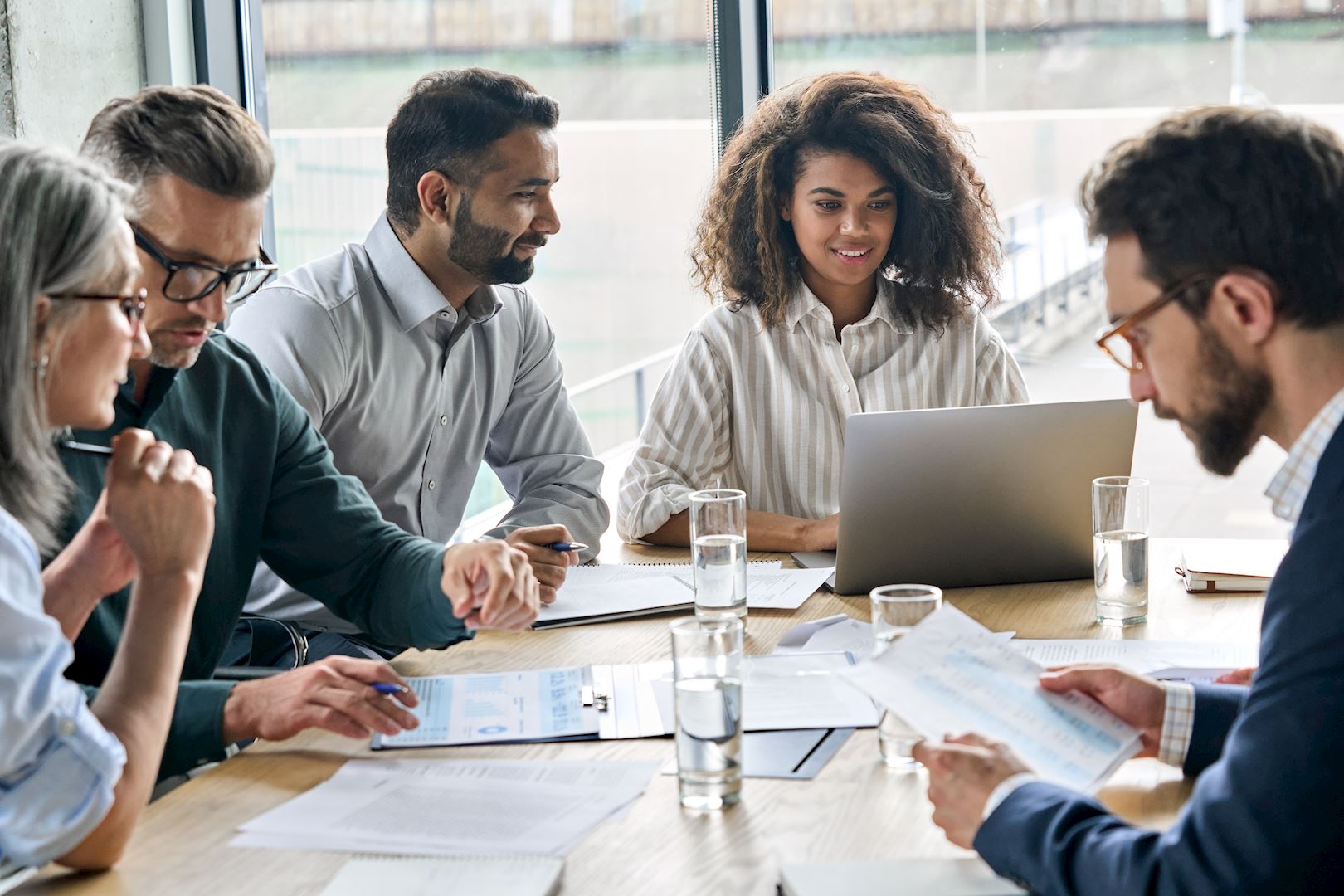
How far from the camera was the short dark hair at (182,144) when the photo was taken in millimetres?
1691

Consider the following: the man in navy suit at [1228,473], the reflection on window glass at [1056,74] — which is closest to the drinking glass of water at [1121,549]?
the man in navy suit at [1228,473]

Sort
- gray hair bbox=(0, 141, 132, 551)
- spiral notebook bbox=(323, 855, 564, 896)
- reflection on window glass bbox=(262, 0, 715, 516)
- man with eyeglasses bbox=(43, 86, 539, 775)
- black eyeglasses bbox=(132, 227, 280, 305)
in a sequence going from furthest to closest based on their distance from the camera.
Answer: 1. reflection on window glass bbox=(262, 0, 715, 516)
2. black eyeglasses bbox=(132, 227, 280, 305)
3. man with eyeglasses bbox=(43, 86, 539, 775)
4. gray hair bbox=(0, 141, 132, 551)
5. spiral notebook bbox=(323, 855, 564, 896)

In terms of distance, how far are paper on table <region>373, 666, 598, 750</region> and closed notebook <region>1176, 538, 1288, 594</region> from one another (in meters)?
0.91

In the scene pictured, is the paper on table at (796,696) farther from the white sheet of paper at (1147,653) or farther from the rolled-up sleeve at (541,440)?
the rolled-up sleeve at (541,440)

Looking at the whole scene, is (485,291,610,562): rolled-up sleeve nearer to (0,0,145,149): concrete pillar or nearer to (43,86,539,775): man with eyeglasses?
(43,86,539,775): man with eyeglasses

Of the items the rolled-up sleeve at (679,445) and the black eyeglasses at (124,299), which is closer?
the black eyeglasses at (124,299)

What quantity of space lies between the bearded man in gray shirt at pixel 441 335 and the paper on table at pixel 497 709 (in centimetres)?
68

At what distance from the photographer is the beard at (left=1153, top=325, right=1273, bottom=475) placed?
1.19 meters

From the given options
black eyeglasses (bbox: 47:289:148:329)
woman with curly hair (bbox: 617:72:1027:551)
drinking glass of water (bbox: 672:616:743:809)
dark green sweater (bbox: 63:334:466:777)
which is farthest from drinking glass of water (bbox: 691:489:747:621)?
black eyeglasses (bbox: 47:289:148:329)

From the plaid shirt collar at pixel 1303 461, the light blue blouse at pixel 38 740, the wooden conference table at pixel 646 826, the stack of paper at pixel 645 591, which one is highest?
the plaid shirt collar at pixel 1303 461

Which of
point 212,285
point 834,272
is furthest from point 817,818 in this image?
point 834,272

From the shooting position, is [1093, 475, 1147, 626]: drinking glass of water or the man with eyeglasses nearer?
the man with eyeglasses

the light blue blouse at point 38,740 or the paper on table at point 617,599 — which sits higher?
the light blue blouse at point 38,740

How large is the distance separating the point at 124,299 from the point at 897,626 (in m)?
0.80
